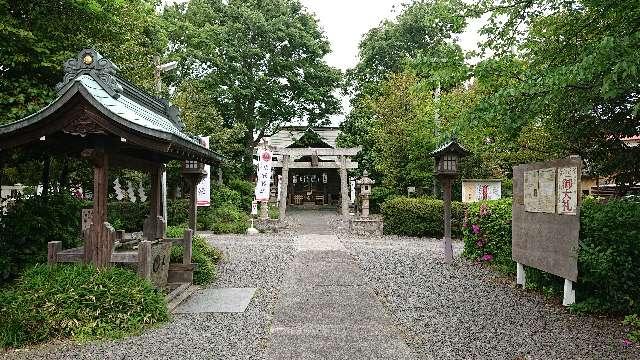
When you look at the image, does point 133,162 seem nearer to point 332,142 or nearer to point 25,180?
point 25,180

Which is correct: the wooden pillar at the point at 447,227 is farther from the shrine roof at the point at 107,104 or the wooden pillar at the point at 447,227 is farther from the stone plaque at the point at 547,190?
the shrine roof at the point at 107,104

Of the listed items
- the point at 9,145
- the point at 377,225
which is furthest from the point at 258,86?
the point at 9,145

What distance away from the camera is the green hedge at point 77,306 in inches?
218

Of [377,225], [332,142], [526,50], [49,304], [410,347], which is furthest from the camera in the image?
[332,142]

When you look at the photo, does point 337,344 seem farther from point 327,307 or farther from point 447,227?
point 447,227

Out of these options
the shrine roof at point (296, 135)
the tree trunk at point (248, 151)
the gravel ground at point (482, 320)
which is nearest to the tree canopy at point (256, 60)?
the tree trunk at point (248, 151)

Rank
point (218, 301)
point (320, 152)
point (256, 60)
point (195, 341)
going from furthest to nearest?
1. point (256, 60)
2. point (320, 152)
3. point (218, 301)
4. point (195, 341)

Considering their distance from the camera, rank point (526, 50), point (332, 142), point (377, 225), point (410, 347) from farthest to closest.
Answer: point (332, 142)
point (377, 225)
point (526, 50)
point (410, 347)

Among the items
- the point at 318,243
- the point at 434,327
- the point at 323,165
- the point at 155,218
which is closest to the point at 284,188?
the point at 323,165

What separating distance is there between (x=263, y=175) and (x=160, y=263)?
42.2ft

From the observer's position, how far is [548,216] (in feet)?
25.2

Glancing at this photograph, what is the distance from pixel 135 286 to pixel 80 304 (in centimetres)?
67

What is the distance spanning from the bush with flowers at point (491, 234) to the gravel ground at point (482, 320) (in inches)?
20.0

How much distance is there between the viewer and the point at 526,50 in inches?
310
